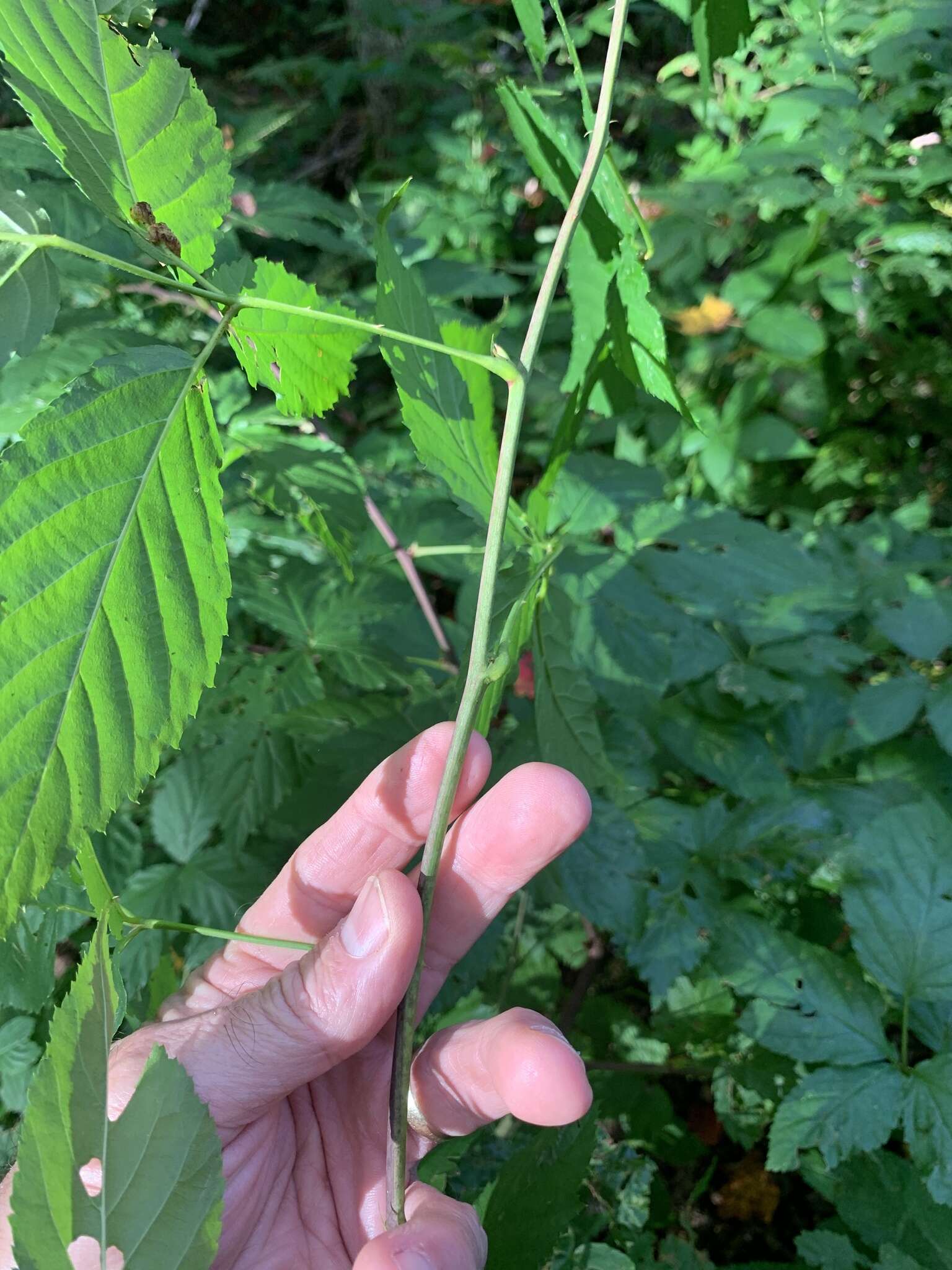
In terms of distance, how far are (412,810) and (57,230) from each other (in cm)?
128

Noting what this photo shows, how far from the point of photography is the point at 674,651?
1738 millimetres

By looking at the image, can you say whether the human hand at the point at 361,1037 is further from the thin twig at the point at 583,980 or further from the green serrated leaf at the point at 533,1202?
the thin twig at the point at 583,980

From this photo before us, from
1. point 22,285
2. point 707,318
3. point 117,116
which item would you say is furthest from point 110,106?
point 707,318

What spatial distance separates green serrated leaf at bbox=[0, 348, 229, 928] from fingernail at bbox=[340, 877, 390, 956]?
37 centimetres

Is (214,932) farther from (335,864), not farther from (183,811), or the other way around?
(183,811)

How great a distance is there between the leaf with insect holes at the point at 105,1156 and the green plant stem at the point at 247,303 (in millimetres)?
595

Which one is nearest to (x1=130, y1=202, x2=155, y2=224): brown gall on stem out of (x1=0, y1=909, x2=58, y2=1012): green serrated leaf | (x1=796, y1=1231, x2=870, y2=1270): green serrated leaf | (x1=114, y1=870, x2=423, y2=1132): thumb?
(x1=114, y1=870, x2=423, y2=1132): thumb

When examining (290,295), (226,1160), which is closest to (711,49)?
(290,295)

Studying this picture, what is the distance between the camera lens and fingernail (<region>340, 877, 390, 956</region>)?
0.96m

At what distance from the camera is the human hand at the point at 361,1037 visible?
0.97 meters

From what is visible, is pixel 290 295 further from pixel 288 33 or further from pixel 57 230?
pixel 288 33

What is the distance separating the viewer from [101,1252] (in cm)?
69

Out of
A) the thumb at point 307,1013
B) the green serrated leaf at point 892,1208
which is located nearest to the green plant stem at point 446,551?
the thumb at point 307,1013

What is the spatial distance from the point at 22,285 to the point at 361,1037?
0.95 meters
